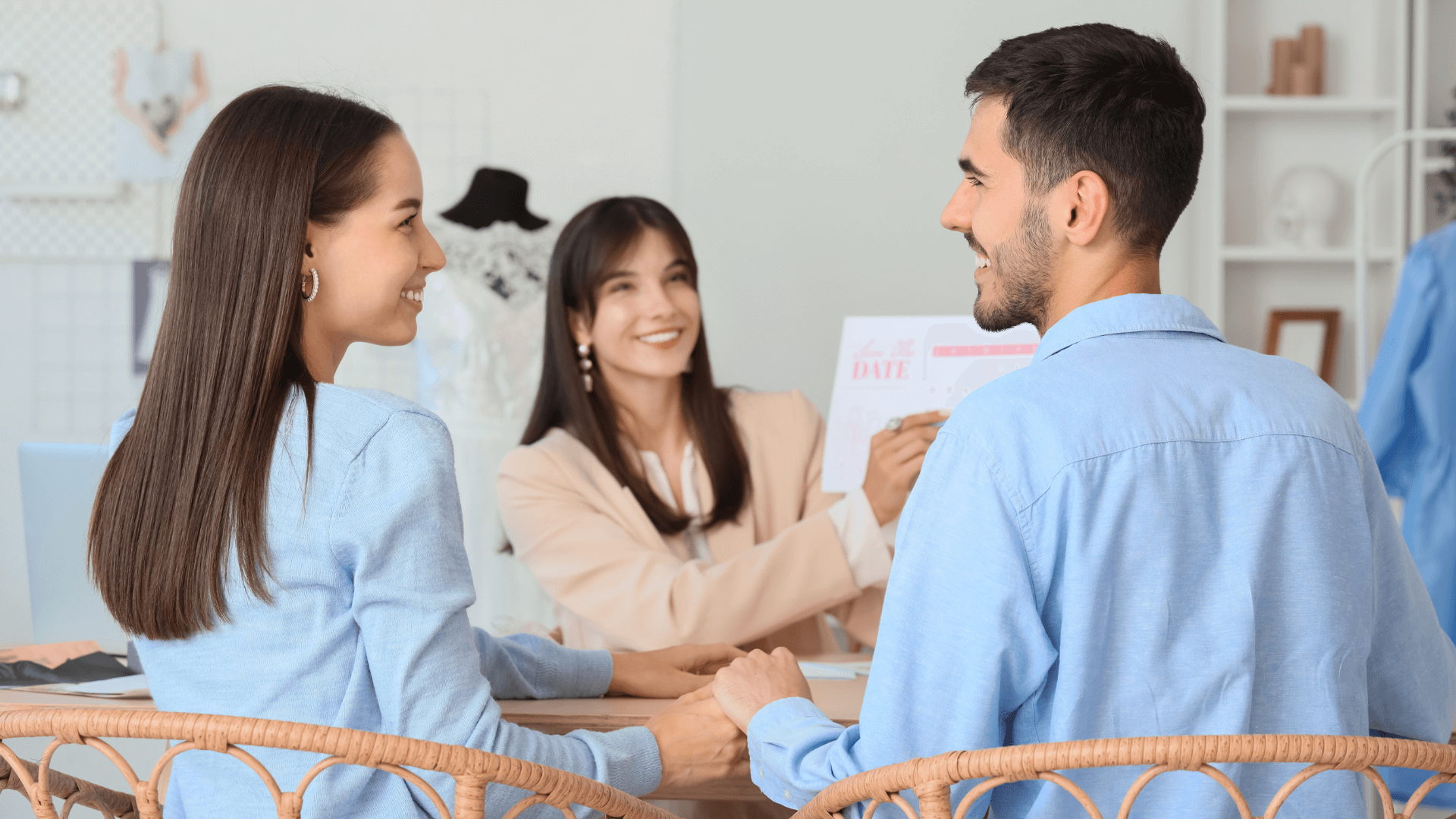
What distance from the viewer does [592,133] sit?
3385 millimetres

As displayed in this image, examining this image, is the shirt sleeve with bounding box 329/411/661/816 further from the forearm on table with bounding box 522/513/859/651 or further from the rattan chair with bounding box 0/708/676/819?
the forearm on table with bounding box 522/513/859/651

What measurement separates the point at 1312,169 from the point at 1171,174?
281 centimetres

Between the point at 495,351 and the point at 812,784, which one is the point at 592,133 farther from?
the point at 812,784

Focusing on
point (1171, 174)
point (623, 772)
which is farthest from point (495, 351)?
point (1171, 174)

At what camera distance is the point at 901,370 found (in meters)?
1.80

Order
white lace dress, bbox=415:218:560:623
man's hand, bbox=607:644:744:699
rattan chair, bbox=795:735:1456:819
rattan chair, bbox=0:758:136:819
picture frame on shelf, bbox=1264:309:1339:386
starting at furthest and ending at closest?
picture frame on shelf, bbox=1264:309:1339:386, white lace dress, bbox=415:218:560:623, man's hand, bbox=607:644:744:699, rattan chair, bbox=0:758:136:819, rattan chair, bbox=795:735:1456:819

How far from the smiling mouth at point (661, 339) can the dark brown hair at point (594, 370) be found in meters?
0.11

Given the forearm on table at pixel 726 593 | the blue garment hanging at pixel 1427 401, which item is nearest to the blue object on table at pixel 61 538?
the forearm on table at pixel 726 593

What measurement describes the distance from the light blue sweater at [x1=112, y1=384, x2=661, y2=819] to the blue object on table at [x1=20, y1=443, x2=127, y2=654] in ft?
2.81

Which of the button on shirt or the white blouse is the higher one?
the button on shirt

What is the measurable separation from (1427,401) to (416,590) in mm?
2115

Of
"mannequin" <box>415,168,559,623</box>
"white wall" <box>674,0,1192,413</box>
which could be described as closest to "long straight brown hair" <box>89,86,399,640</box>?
"mannequin" <box>415,168,559,623</box>

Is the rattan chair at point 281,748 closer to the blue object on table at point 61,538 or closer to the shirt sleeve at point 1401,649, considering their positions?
the shirt sleeve at point 1401,649

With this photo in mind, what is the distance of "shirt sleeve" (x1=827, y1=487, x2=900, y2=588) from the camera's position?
1.72 meters
